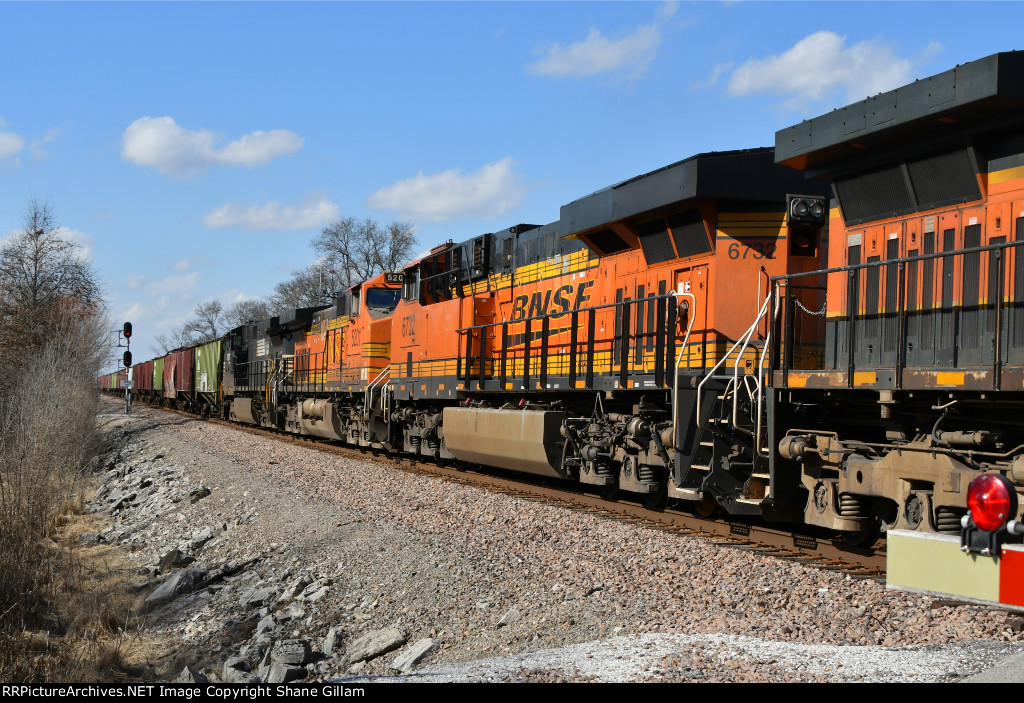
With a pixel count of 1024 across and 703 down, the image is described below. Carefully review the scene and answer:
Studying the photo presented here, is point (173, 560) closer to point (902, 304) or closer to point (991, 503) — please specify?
point (902, 304)

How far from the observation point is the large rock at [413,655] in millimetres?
5898

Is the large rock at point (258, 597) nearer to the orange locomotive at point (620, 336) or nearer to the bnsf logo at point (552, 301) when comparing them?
the orange locomotive at point (620, 336)

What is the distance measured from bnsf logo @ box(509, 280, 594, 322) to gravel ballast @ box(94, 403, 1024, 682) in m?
2.76

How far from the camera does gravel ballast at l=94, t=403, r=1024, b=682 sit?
4816 millimetres

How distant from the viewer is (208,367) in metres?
38.4

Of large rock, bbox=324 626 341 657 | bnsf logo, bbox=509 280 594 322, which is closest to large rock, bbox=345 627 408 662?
large rock, bbox=324 626 341 657

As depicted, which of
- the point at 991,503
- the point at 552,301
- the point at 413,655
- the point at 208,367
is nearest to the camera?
the point at 991,503

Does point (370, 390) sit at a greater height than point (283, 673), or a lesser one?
greater

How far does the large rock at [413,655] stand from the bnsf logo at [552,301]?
5.95 meters

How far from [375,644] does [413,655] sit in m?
0.52

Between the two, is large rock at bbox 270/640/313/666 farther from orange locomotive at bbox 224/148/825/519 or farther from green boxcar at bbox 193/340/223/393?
green boxcar at bbox 193/340/223/393

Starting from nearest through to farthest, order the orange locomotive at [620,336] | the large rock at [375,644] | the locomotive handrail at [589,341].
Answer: the large rock at [375,644]
the orange locomotive at [620,336]
the locomotive handrail at [589,341]

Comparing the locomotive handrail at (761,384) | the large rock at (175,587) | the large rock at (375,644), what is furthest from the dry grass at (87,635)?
the locomotive handrail at (761,384)

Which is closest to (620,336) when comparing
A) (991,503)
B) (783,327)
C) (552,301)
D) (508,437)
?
(552,301)
